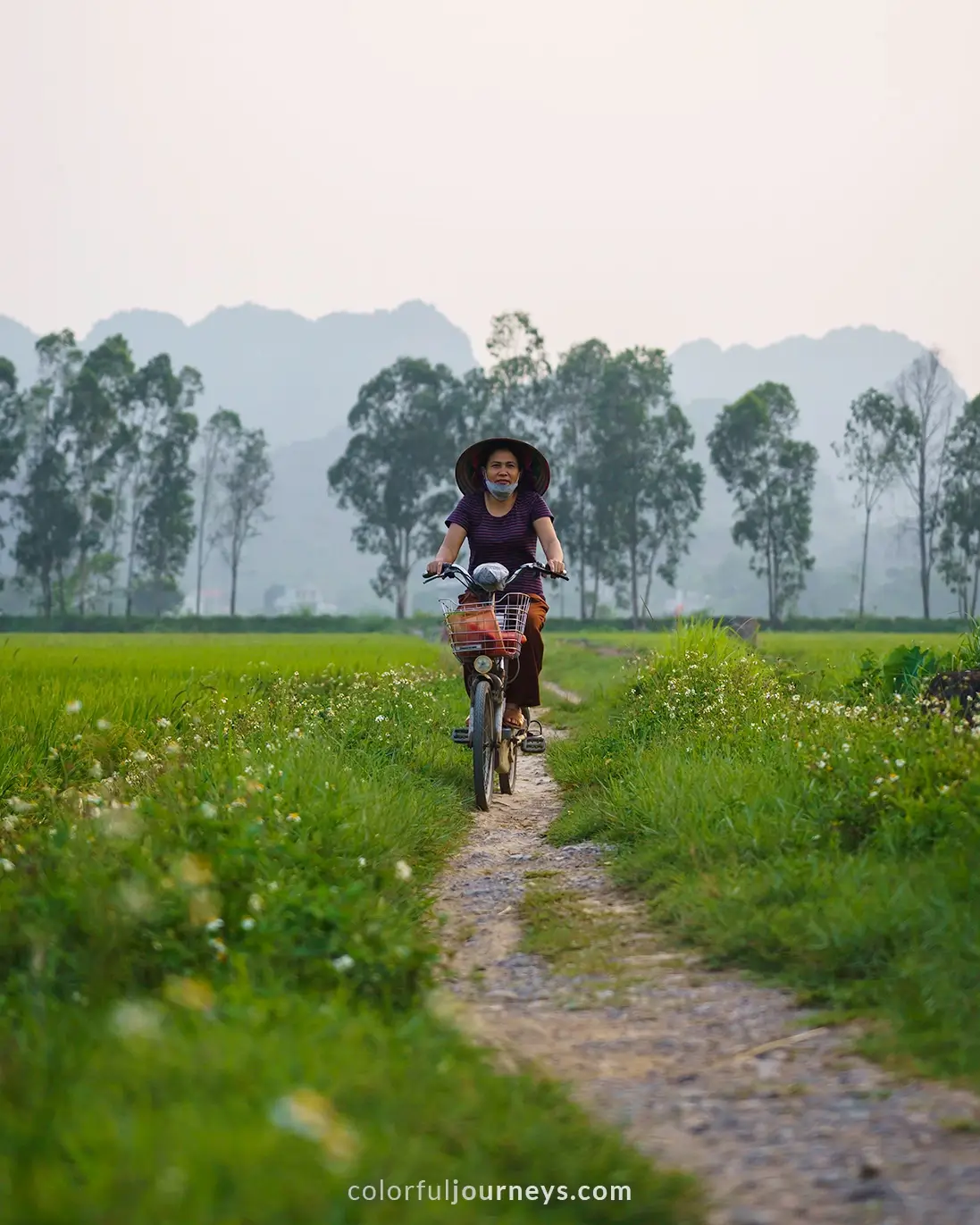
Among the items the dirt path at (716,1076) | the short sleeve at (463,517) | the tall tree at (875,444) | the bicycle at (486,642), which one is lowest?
the dirt path at (716,1076)

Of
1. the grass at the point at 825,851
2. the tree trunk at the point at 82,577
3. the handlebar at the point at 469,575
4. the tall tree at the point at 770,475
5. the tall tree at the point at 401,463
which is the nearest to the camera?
the grass at the point at 825,851

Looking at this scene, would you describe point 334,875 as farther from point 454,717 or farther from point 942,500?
point 942,500

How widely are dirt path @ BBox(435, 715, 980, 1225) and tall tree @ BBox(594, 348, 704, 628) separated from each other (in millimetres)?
62998

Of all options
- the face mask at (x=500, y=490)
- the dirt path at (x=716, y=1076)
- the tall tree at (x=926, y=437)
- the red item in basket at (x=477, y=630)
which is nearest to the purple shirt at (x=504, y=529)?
the face mask at (x=500, y=490)

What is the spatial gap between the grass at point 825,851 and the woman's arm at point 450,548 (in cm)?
184

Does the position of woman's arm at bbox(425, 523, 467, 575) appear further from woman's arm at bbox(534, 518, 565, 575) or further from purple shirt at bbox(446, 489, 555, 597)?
woman's arm at bbox(534, 518, 565, 575)

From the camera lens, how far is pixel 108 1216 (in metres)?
1.83

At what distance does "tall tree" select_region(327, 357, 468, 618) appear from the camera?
6975cm

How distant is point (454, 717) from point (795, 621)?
5307 cm

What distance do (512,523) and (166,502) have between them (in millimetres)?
64544

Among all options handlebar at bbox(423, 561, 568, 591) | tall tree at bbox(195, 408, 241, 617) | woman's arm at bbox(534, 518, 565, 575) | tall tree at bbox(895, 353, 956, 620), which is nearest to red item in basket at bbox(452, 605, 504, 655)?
handlebar at bbox(423, 561, 568, 591)

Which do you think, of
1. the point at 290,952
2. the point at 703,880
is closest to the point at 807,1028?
A: the point at 703,880

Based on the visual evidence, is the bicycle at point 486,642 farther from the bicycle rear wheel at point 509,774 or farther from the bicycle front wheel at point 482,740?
the bicycle rear wheel at point 509,774

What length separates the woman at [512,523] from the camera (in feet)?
25.9
